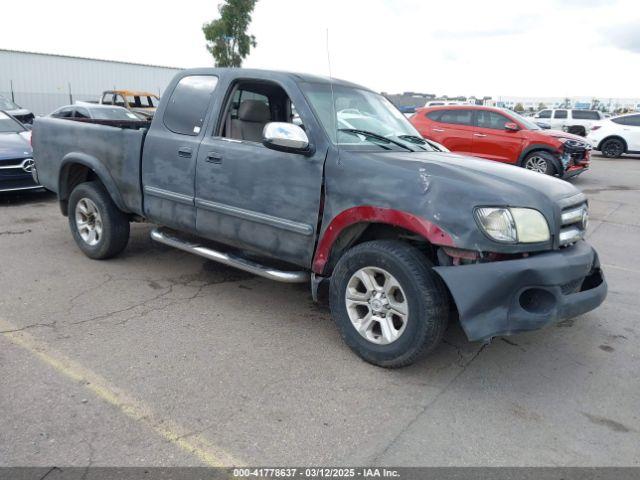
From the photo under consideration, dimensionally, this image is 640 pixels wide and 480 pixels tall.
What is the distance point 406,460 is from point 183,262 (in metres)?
3.60

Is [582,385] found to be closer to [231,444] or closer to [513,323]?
[513,323]

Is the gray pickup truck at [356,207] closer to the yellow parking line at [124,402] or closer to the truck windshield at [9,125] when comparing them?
the yellow parking line at [124,402]

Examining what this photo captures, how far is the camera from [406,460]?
2.56 metres

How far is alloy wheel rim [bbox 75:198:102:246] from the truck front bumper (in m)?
3.70

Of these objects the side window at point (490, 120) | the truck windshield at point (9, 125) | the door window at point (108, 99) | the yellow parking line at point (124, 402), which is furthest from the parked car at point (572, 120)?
the yellow parking line at point (124, 402)

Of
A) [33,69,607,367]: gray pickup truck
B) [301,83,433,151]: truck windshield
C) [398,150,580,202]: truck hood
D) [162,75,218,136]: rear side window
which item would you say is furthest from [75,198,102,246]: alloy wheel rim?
[398,150,580,202]: truck hood

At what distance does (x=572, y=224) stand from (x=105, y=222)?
13.4 ft

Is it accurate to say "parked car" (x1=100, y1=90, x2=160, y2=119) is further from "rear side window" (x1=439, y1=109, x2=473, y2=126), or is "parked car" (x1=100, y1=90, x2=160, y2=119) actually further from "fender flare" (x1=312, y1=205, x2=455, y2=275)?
"fender flare" (x1=312, y1=205, x2=455, y2=275)

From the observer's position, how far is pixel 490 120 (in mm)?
11977

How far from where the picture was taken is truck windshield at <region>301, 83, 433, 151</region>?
383 centimetres

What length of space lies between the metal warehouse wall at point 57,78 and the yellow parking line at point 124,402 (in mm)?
24343

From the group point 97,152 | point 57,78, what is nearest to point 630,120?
point 97,152

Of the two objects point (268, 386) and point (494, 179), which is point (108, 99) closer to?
point (268, 386)


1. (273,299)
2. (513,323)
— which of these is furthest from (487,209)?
(273,299)
